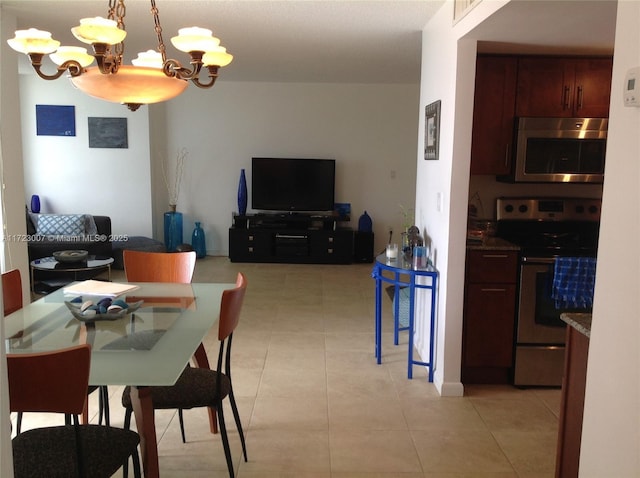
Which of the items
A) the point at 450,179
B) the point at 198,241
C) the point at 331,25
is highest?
the point at 331,25

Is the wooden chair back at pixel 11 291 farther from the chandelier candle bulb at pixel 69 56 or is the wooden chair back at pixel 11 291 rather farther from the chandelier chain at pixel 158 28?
the chandelier chain at pixel 158 28

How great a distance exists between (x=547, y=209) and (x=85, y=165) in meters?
5.64

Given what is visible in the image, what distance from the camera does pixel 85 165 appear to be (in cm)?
719

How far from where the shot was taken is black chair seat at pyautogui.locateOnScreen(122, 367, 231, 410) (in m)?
2.35

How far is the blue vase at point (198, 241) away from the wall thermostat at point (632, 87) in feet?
21.8

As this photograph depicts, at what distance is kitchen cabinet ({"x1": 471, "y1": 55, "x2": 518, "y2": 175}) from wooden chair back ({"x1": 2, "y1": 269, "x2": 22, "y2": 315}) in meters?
2.74

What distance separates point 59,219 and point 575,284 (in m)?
5.33

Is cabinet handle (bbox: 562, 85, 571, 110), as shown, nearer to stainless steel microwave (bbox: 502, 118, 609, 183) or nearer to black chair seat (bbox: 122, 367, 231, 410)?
stainless steel microwave (bbox: 502, 118, 609, 183)

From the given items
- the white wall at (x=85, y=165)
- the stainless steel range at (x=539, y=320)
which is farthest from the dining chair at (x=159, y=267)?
the white wall at (x=85, y=165)

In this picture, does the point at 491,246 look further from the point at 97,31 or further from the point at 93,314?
the point at 97,31

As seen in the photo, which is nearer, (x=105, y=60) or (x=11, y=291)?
(x=105, y=60)

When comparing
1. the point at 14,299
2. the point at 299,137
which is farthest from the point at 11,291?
the point at 299,137

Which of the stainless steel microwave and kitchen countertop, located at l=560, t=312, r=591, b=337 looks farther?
the stainless steel microwave

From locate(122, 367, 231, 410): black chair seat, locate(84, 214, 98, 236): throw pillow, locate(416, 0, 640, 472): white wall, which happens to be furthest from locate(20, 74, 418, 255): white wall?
locate(416, 0, 640, 472): white wall
